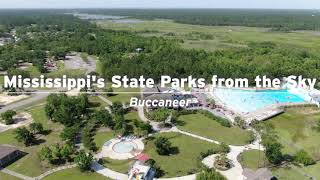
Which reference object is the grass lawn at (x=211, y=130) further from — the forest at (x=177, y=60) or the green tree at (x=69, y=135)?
the forest at (x=177, y=60)

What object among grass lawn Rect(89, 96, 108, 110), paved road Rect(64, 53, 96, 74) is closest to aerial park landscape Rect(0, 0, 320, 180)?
grass lawn Rect(89, 96, 108, 110)

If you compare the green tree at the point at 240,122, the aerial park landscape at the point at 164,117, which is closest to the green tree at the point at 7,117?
the aerial park landscape at the point at 164,117

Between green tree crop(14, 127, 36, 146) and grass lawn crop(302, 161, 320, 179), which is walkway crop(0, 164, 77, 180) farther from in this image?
grass lawn crop(302, 161, 320, 179)

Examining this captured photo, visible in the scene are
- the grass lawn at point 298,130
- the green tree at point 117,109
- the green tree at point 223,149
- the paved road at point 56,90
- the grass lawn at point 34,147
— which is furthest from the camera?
the paved road at point 56,90

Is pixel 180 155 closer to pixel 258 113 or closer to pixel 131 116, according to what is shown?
pixel 131 116

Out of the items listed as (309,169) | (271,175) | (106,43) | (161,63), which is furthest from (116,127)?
(106,43)

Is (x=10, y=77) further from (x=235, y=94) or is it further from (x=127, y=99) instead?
(x=235, y=94)

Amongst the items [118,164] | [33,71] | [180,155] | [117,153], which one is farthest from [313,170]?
[33,71]
